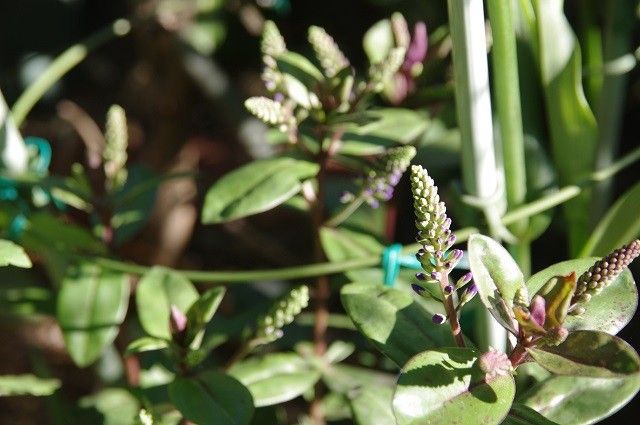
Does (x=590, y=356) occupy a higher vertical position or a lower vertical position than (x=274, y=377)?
higher

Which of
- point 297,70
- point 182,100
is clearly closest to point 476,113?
point 297,70

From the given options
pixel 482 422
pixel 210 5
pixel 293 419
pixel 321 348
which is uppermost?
pixel 210 5

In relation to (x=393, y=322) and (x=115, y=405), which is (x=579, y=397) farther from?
(x=115, y=405)

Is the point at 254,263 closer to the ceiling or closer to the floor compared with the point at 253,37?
closer to the floor

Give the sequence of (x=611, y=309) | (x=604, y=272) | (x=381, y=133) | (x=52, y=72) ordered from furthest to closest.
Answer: (x=52, y=72) → (x=381, y=133) → (x=611, y=309) → (x=604, y=272)

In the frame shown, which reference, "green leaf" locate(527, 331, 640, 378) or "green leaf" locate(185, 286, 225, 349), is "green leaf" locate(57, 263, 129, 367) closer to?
"green leaf" locate(185, 286, 225, 349)

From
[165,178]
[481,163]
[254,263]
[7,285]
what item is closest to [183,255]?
[254,263]

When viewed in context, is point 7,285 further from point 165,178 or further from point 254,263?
point 254,263
